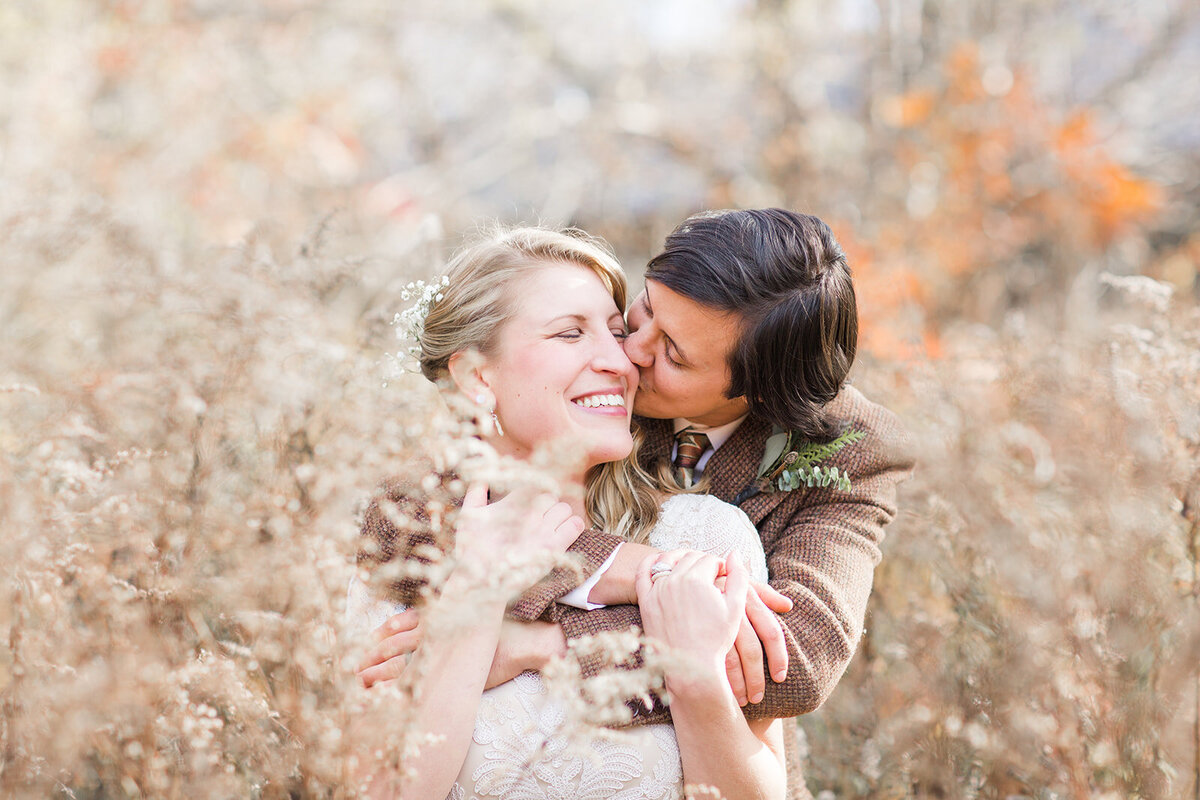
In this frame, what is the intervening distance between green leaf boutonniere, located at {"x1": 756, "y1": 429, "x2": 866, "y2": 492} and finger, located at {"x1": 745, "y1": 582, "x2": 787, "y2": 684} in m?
0.43

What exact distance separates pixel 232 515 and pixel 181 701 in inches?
32.9

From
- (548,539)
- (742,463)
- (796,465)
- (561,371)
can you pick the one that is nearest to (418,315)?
(561,371)

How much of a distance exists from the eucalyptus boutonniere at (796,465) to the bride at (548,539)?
167 mm

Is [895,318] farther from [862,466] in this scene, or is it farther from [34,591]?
[34,591]

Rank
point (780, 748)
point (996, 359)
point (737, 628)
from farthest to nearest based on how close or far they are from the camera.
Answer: point (996, 359) < point (780, 748) < point (737, 628)

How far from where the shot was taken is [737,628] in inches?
82.3

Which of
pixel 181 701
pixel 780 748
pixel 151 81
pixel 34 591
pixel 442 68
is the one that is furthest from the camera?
pixel 442 68

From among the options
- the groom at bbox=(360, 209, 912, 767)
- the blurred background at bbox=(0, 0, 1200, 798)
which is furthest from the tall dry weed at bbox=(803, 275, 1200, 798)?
the groom at bbox=(360, 209, 912, 767)

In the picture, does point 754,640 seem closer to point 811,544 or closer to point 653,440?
point 811,544

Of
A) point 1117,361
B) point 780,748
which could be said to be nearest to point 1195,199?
point 1117,361

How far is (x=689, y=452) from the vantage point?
2.75 metres

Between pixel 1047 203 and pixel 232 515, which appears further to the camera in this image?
pixel 1047 203

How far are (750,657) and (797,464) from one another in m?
0.58

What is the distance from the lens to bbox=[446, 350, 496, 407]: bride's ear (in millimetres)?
2561
